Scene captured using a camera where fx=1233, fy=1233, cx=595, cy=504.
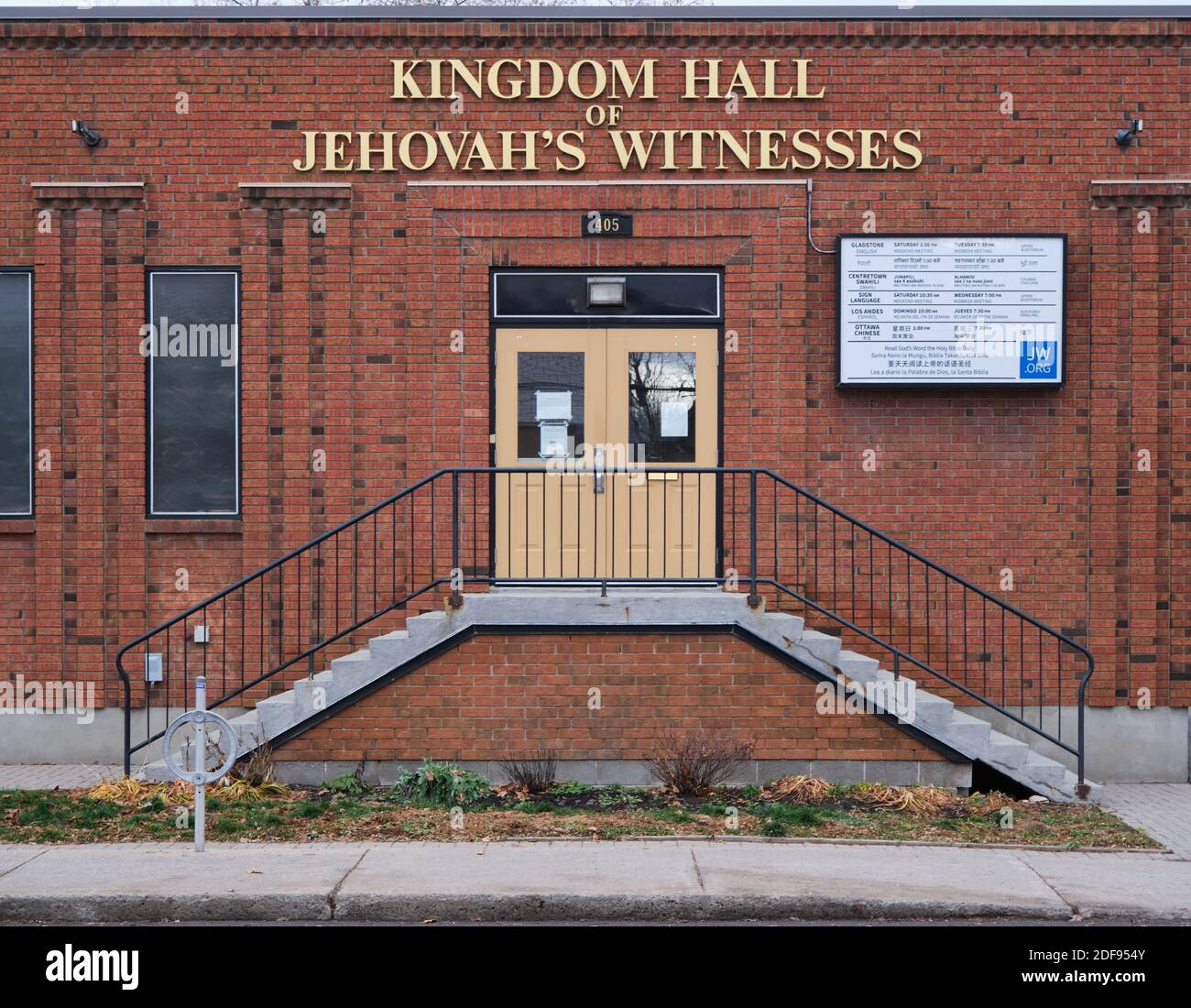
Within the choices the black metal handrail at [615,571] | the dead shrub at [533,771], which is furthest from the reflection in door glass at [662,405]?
the dead shrub at [533,771]

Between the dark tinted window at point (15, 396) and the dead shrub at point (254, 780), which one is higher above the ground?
the dark tinted window at point (15, 396)

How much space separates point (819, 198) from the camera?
11.0 meters

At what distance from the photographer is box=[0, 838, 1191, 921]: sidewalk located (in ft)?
22.6

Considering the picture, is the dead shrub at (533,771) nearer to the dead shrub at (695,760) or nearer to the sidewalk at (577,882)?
the dead shrub at (695,760)

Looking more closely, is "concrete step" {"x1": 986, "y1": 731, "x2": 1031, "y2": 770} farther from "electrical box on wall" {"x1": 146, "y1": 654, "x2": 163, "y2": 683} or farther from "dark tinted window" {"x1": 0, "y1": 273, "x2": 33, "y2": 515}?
"dark tinted window" {"x1": 0, "y1": 273, "x2": 33, "y2": 515}

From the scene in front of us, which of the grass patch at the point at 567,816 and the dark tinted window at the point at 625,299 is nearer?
the grass patch at the point at 567,816

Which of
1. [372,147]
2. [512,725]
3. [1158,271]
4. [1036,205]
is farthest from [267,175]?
[1158,271]

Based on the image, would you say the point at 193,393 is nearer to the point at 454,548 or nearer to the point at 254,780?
the point at 454,548

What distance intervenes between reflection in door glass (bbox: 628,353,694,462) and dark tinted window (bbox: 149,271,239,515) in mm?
3614

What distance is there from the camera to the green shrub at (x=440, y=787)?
925 cm

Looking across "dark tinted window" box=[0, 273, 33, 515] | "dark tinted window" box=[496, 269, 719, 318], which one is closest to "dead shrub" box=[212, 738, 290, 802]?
"dark tinted window" box=[0, 273, 33, 515]

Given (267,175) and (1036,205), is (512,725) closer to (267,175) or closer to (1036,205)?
(267,175)

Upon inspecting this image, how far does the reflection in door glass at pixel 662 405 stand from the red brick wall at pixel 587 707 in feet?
6.78

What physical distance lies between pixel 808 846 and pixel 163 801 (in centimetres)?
476
